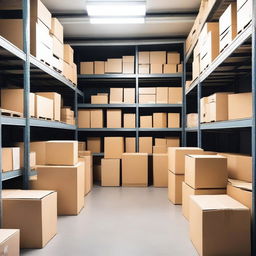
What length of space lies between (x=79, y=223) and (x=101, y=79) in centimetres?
368

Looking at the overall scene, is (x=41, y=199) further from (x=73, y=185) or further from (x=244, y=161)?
(x=244, y=161)

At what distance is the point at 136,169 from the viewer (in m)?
5.17

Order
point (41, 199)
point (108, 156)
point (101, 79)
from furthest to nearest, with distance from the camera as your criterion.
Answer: point (101, 79), point (108, 156), point (41, 199)

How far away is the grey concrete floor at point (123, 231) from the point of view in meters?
2.23

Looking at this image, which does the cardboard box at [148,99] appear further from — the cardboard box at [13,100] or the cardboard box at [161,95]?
the cardboard box at [13,100]

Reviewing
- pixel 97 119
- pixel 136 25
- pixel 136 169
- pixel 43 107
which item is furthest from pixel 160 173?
pixel 136 25

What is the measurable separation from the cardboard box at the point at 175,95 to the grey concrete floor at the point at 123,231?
2235mm

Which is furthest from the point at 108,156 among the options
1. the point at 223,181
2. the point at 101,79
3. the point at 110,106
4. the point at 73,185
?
the point at 223,181

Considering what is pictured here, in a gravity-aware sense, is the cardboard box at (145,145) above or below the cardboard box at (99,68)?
below

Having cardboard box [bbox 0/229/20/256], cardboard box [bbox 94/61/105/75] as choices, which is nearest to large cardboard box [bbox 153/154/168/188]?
cardboard box [bbox 94/61/105/75]

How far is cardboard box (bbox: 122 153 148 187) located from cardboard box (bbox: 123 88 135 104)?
117 cm

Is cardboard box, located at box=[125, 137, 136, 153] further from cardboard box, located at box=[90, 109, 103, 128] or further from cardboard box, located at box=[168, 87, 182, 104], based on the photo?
cardboard box, located at box=[168, 87, 182, 104]

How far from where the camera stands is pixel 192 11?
452cm

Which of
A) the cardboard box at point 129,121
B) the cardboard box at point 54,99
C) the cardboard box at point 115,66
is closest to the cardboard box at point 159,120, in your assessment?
the cardboard box at point 129,121
